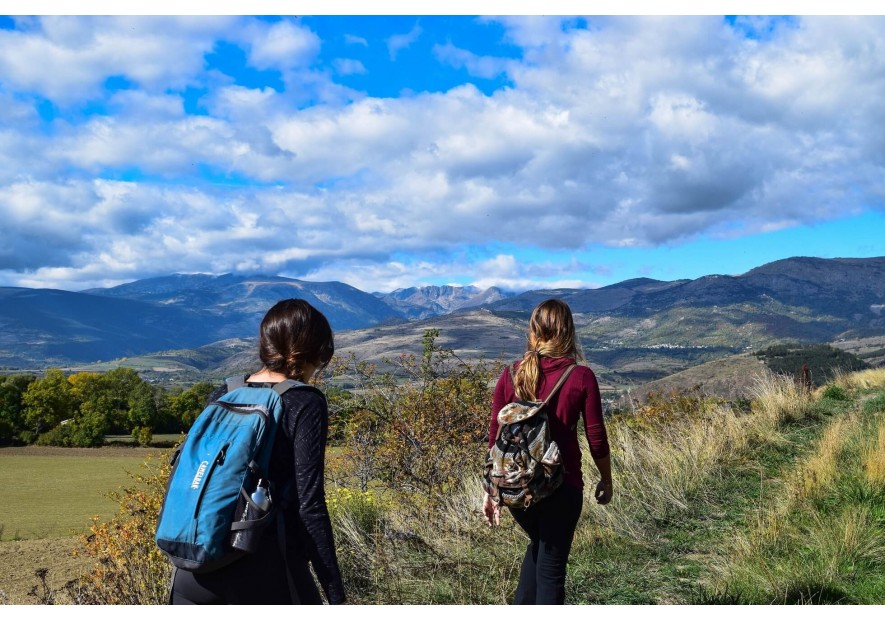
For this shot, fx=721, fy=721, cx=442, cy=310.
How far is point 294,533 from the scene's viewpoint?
2.48 metres

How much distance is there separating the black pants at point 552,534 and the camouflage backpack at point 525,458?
10cm

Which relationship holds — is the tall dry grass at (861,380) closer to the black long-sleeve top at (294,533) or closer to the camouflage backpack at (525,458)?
the camouflage backpack at (525,458)

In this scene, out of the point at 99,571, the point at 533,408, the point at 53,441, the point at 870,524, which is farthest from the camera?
the point at 53,441

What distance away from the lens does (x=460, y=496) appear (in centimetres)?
712

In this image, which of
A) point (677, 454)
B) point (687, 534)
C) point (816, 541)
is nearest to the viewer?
point (816, 541)

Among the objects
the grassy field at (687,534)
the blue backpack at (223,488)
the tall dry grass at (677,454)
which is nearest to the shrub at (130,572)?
the grassy field at (687,534)

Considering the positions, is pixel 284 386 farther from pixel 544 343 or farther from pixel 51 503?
pixel 51 503

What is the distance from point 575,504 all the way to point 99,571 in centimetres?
468

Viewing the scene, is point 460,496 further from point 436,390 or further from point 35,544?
point 35,544

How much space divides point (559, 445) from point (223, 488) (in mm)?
1603

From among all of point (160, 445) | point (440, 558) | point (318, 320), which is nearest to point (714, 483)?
point (440, 558)

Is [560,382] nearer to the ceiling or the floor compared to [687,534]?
nearer to the ceiling

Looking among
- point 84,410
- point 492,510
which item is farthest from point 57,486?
point 492,510

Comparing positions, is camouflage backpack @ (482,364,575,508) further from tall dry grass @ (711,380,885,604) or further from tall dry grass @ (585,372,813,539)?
tall dry grass @ (585,372,813,539)
